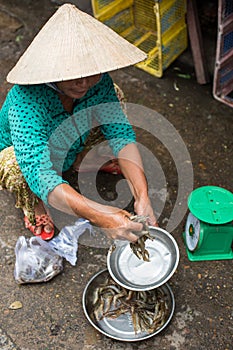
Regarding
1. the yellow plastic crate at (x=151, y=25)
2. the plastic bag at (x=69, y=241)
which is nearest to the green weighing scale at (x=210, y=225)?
the plastic bag at (x=69, y=241)

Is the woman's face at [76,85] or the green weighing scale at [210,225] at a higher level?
the woman's face at [76,85]

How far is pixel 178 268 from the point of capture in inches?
111

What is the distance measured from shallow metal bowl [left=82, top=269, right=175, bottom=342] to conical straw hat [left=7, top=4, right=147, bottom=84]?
114 centimetres

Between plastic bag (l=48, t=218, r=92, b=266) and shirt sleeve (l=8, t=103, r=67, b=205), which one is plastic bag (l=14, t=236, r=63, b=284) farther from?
shirt sleeve (l=8, t=103, r=67, b=205)

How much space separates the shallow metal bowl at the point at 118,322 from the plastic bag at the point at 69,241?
0.72 ft

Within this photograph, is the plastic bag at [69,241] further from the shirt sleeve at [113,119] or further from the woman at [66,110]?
the shirt sleeve at [113,119]

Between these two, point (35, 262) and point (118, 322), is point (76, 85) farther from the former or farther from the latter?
point (118, 322)

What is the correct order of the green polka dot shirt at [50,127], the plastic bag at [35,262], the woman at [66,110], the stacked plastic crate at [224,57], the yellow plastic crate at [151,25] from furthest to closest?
the yellow plastic crate at [151,25] → the stacked plastic crate at [224,57] → the plastic bag at [35,262] → the green polka dot shirt at [50,127] → the woman at [66,110]

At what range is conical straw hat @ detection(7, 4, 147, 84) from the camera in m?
2.21

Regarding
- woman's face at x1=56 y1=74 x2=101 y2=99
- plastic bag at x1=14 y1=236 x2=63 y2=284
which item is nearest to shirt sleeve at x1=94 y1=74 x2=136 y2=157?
woman's face at x1=56 y1=74 x2=101 y2=99

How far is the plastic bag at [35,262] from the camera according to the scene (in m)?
2.73

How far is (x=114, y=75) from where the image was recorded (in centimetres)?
412

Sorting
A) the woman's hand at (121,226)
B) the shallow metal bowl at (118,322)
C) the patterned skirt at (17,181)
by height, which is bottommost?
the shallow metal bowl at (118,322)

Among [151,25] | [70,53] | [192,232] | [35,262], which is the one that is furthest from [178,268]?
[151,25]
